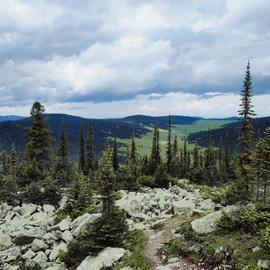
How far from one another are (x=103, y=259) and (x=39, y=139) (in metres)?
39.5

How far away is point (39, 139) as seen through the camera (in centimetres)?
5606

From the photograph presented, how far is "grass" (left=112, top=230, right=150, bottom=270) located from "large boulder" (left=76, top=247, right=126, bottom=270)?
481 mm

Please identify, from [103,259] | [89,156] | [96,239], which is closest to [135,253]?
[103,259]

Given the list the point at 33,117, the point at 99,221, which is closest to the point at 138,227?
the point at 99,221

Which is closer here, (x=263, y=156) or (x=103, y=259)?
(x=103, y=259)

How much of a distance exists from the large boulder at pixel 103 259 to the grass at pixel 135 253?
19.0 inches

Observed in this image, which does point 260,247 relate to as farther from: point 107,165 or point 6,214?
point 6,214

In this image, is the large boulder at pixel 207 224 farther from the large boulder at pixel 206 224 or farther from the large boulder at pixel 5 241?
the large boulder at pixel 5 241

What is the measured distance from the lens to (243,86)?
44062 millimetres

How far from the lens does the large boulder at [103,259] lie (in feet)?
61.6

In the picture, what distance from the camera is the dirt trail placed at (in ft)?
56.4

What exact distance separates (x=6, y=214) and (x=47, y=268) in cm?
1790

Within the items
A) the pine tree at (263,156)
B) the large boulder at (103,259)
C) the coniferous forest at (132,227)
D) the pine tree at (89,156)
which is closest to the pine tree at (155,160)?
the pine tree at (89,156)

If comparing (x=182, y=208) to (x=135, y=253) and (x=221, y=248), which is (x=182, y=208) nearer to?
(x=135, y=253)
